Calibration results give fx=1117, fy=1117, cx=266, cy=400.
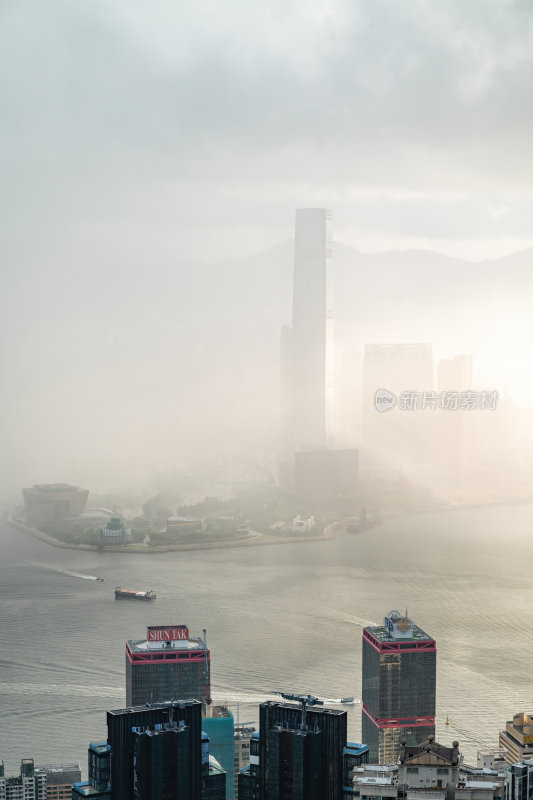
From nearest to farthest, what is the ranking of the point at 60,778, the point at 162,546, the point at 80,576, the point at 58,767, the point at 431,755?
1. the point at 431,755
2. the point at 60,778
3. the point at 58,767
4. the point at 80,576
5. the point at 162,546

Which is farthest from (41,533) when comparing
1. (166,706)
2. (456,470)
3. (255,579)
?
(166,706)

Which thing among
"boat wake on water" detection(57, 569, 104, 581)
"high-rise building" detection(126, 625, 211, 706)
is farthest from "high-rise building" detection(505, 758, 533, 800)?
"boat wake on water" detection(57, 569, 104, 581)

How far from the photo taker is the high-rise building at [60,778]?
196 inches

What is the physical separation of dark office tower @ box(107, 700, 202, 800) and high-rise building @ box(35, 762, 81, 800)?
113 centimetres

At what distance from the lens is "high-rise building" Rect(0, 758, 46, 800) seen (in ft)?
16.2

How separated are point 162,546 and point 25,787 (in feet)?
21.8

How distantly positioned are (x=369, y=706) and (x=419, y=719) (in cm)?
30

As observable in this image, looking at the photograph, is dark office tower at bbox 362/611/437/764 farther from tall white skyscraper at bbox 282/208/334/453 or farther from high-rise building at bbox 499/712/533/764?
tall white skyscraper at bbox 282/208/334/453

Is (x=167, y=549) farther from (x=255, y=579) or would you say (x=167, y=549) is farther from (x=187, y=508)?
(x=255, y=579)

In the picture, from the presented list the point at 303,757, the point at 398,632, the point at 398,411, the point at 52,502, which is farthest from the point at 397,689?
the point at 398,411

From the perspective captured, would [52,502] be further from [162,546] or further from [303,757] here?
[303,757]

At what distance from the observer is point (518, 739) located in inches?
225

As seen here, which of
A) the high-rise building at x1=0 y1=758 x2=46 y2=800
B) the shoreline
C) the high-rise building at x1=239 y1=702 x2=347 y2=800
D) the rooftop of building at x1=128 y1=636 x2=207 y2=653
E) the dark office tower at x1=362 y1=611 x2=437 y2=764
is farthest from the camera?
the shoreline

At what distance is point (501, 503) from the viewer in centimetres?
1346
